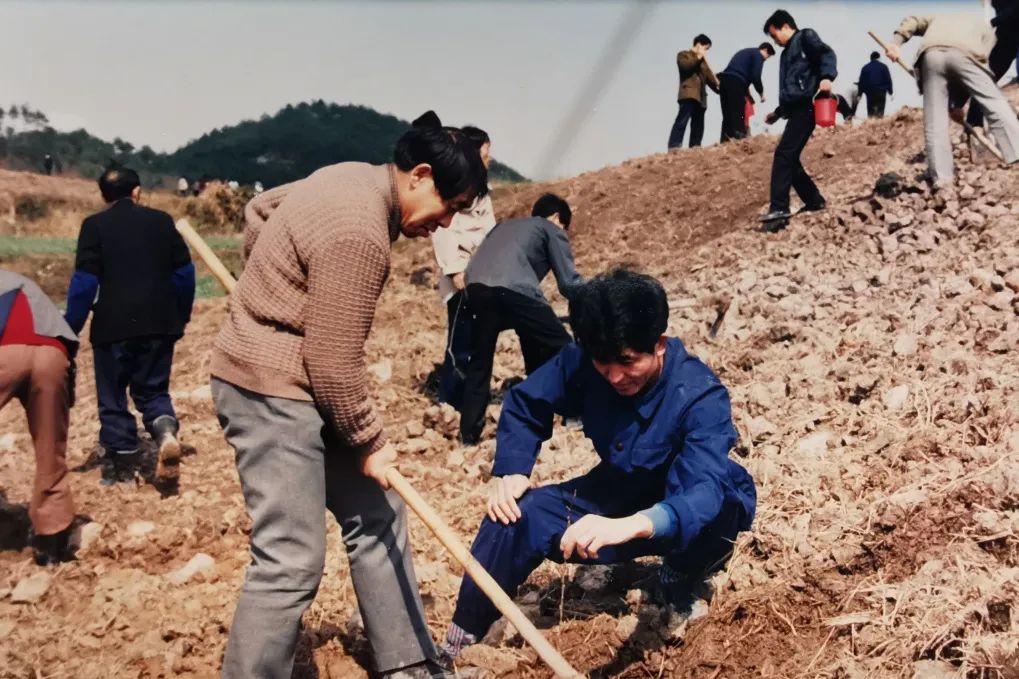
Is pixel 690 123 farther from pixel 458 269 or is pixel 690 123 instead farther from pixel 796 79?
pixel 458 269

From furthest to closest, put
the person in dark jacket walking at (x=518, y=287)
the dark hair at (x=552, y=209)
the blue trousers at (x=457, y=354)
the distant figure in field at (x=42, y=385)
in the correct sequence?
the blue trousers at (x=457, y=354), the dark hair at (x=552, y=209), the person in dark jacket walking at (x=518, y=287), the distant figure in field at (x=42, y=385)

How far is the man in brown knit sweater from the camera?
2.29 metres

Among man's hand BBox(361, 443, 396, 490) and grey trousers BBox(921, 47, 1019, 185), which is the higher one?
grey trousers BBox(921, 47, 1019, 185)

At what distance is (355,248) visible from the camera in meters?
2.27

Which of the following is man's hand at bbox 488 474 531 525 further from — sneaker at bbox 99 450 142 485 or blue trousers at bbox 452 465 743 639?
sneaker at bbox 99 450 142 485

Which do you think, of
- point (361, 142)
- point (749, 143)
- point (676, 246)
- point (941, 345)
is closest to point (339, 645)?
point (941, 345)

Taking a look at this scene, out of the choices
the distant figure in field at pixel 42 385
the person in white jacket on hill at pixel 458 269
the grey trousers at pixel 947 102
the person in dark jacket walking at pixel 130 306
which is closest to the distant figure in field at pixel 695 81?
the grey trousers at pixel 947 102

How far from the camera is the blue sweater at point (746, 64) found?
10812mm

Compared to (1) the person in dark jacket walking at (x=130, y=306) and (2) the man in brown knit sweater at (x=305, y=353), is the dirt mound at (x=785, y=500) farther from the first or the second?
(2) the man in brown knit sweater at (x=305, y=353)

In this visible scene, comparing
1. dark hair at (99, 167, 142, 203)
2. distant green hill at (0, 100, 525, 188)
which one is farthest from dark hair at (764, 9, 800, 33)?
distant green hill at (0, 100, 525, 188)

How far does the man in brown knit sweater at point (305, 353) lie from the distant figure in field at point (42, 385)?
187 centimetres

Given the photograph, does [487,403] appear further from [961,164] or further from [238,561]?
[961,164]

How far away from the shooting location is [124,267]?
4703 millimetres

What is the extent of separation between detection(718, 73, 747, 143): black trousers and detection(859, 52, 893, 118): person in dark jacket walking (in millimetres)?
1805
